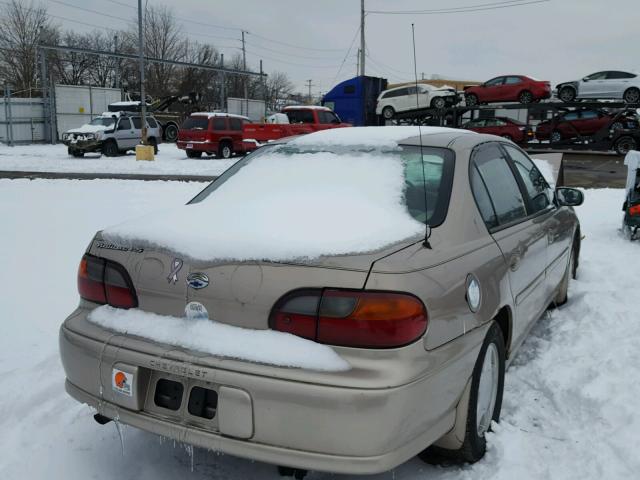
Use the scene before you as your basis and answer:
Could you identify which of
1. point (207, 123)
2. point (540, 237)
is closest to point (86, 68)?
point (207, 123)

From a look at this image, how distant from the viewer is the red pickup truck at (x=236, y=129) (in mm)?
22312

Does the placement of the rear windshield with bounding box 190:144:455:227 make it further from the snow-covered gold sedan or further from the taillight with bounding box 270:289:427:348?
the taillight with bounding box 270:289:427:348

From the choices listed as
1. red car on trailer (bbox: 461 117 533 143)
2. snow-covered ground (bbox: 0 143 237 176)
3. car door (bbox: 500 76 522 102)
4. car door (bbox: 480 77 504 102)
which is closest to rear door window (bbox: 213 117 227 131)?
snow-covered ground (bbox: 0 143 237 176)

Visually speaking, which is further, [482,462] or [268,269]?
[482,462]

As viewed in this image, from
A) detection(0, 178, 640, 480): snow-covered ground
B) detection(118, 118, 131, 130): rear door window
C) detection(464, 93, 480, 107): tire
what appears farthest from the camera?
detection(464, 93, 480, 107): tire

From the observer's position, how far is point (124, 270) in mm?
2391

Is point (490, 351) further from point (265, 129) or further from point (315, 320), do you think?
point (265, 129)

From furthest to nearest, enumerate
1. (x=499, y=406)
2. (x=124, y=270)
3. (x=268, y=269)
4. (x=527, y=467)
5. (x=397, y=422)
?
(x=499, y=406) < (x=527, y=467) < (x=124, y=270) < (x=268, y=269) < (x=397, y=422)

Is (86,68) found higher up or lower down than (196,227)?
higher up

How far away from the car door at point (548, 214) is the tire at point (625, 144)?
69.6 ft

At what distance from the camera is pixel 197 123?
22703mm

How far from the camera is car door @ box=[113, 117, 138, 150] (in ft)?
76.9

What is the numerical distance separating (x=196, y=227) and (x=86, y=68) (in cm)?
5840

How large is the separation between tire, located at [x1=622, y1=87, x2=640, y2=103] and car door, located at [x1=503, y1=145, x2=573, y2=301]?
891 inches
